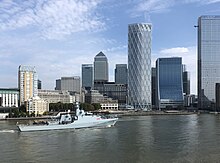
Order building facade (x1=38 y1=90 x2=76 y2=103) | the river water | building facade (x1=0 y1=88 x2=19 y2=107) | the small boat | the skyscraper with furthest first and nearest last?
building facade (x1=38 y1=90 x2=76 y2=103) < the skyscraper < building facade (x1=0 y1=88 x2=19 y2=107) < the small boat < the river water

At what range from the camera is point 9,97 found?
143125mm

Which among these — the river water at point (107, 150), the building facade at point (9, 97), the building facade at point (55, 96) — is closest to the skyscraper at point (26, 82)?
the building facade at point (9, 97)

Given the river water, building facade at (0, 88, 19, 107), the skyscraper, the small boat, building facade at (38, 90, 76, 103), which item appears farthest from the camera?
building facade at (38, 90, 76, 103)

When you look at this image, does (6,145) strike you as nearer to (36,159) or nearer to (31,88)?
(36,159)

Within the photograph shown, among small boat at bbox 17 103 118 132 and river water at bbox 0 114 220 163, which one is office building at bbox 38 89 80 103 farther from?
river water at bbox 0 114 220 163

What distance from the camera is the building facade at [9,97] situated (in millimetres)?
139475

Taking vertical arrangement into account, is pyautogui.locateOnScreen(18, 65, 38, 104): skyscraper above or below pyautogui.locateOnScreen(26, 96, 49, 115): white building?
above

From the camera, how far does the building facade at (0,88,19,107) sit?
13948 cm

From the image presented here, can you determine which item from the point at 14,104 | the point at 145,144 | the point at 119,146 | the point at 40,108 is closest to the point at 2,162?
the point at 119,146

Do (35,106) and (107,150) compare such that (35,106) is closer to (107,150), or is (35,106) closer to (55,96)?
(55,96)

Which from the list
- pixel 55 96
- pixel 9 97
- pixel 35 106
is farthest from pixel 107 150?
pixel 55 96

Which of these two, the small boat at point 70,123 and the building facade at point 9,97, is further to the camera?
the building facade at point 9,97

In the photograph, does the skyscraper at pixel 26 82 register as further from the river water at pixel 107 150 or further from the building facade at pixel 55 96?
the river water at pixel 107 150

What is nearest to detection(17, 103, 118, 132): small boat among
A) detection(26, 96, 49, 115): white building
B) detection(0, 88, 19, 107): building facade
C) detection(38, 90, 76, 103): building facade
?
detection(26, 96, 49, 115): white building
